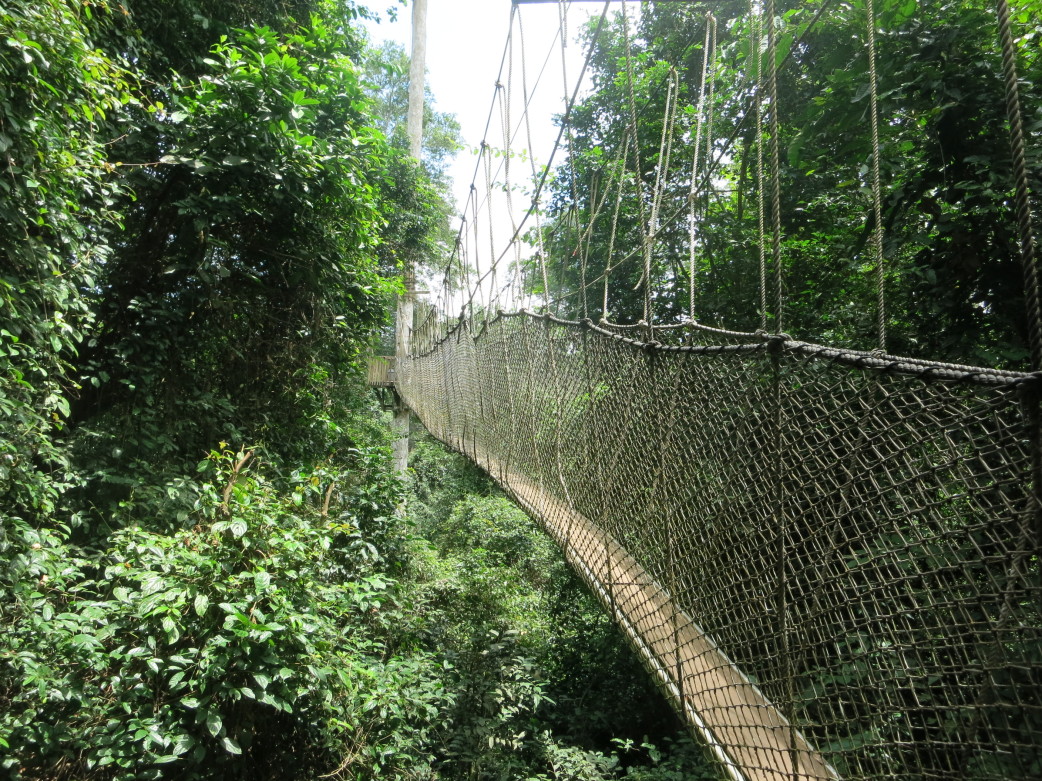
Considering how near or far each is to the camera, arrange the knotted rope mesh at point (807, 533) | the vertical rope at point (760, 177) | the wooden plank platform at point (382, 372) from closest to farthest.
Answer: the knotted rope mesh at point (807, 533), the vertical rope at point (760, 177), the wooden plank platform at point (382, 372)

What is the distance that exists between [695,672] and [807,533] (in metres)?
0.69

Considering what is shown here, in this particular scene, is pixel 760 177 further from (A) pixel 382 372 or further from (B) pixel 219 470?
(A) pixel 382 372

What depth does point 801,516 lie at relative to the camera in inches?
43.5

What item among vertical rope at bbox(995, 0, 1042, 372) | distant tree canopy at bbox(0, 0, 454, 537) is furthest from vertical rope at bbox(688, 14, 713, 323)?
distant tree canopy at bbox(0, 0, 454, 537)

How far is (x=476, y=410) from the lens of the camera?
409 centimetres

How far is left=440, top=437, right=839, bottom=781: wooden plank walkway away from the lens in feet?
3.68

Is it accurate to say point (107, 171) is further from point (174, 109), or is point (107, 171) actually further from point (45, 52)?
point (174, 109)

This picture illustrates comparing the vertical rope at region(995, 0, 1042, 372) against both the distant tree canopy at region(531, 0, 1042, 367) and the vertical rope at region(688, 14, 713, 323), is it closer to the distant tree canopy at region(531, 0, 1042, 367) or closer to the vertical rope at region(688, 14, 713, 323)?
the distant tree canopy at region(531, 0, 1042, 367)

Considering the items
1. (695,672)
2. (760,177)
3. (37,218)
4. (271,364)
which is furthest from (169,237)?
(695,672)

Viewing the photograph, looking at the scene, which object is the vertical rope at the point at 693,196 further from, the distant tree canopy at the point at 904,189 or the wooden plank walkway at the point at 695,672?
the wooden plank walkway at the point at 695,672

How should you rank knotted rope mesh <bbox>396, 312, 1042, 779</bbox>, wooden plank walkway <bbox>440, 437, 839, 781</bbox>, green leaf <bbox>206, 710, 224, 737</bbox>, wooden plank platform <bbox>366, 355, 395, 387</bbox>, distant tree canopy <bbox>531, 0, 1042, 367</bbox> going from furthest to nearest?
wooden plank platform <bbox>366, 355, 395, 387</bbox> < green leaf <bbox>206, 710, 224, 737</bbox> < distant tree canopy <bbox>531, 0, 1042, 367</bbox> < wooden plank walkway <bbox>440, 437, 839, 781</bbox> < knotted rope mesh <bbox>396, 312, 1042, 779</bbox>

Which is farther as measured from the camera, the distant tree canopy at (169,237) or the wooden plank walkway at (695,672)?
the distant tree canopy at (169,237)

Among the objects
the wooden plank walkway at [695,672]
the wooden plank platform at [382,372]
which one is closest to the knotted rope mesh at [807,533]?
the wooden plank walkway at [695,672]

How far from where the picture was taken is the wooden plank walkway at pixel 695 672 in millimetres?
1123
